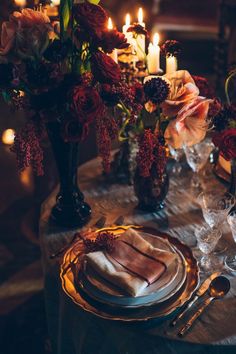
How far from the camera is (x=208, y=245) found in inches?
48.6

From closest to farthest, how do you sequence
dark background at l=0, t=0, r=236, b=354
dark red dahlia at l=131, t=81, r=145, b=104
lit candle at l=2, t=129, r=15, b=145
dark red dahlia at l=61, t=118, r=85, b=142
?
dark red dahlia at l=61, t=118, r=85, b=142, dark red dahlia at l=131, t=81, r=145, b=104, dark background at l=0, t=0, r=236, b=354, lit candle at l=2, t=129, r=15, b=145

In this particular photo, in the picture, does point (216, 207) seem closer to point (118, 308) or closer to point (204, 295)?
point (204, 295)

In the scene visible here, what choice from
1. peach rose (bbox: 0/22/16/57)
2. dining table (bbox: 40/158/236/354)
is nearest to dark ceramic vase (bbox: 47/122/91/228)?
dining table (bbox: 40/158/236/354)

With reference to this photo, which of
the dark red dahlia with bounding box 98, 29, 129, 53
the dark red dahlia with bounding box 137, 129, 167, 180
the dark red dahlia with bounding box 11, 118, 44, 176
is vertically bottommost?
the dark red dahlia with bounding box 137, 129, 167, 180

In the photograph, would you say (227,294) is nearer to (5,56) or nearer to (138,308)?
(138,308)

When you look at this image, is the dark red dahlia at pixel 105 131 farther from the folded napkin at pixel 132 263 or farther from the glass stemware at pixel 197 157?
the glass stemware at pixel 197 157

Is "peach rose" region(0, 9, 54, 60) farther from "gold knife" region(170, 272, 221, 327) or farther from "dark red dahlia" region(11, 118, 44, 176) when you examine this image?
"gold knife" region(170, 272, 221, 327)

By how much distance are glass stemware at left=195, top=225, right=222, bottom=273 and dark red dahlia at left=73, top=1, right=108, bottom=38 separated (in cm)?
60

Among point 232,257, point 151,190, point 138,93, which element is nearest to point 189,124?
point 138,93

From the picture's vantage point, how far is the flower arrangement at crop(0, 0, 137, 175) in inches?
41.5

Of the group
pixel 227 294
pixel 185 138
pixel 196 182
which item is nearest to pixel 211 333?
pixel 227 294

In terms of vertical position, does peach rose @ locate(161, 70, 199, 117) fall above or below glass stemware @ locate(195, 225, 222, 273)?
above

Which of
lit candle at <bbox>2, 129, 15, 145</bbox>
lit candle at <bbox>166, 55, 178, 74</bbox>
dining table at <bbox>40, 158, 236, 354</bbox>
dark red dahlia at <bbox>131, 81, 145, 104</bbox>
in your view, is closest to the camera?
dining table at <bbox>40, 158, 236, 354</bbox>

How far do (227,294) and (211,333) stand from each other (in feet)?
0.46
